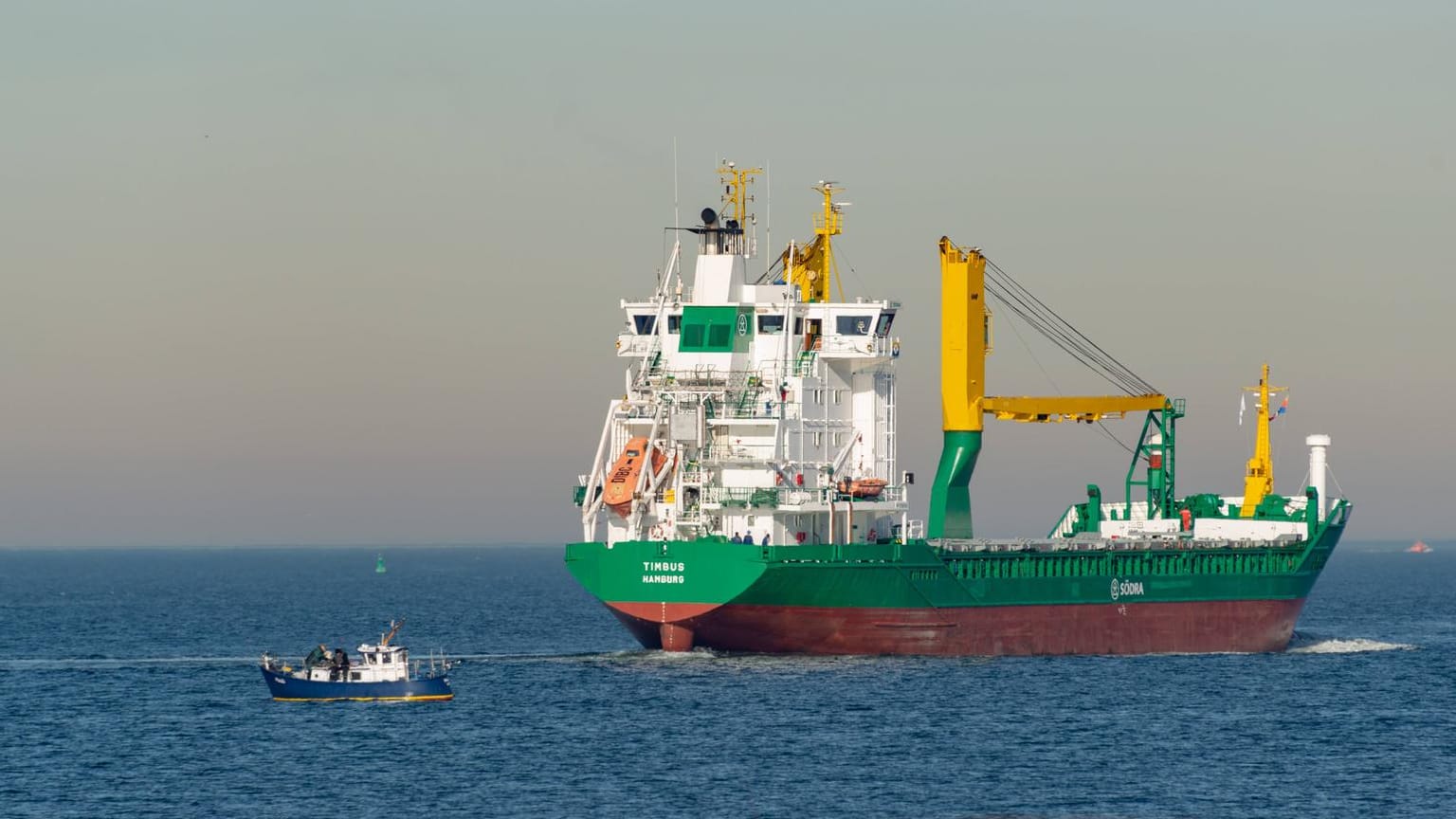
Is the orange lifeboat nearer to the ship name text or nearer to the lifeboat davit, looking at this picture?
the lifeboat davit

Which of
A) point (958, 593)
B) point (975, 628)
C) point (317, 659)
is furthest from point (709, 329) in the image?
point (317, 659)

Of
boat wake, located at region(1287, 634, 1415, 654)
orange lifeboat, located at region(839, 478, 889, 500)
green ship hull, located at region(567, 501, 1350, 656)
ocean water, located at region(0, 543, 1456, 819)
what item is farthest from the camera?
boat wake, located at region(1287, 634, 1415, 654)

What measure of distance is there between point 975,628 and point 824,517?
6.17 meters

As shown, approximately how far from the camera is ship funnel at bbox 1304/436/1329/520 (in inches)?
3282

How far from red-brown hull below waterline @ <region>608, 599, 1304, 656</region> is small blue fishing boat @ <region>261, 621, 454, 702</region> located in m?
8.32

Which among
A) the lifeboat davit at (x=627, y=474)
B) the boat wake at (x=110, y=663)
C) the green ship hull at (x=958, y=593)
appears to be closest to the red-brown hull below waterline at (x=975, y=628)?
the green ship hull at (x=958, y=593)

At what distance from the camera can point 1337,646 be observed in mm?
85250

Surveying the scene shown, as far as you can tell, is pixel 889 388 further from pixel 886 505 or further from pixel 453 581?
pixel 453 581

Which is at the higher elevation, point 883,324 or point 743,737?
point 883,324

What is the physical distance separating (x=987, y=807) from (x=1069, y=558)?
97.3 ft

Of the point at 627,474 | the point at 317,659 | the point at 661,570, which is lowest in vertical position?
the point at 317,659

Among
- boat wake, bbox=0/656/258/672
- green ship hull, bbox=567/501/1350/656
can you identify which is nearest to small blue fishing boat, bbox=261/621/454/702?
green ship hull, bbox=567/501/1350/656

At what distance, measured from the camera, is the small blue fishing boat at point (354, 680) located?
60.6m

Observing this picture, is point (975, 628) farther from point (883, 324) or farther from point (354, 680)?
point (354, 680)
